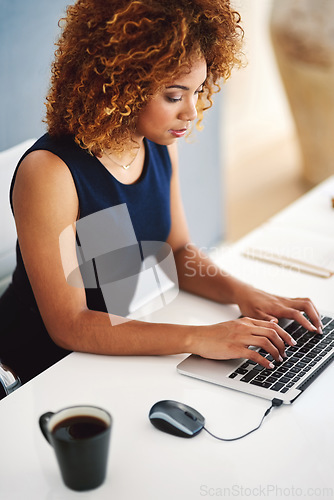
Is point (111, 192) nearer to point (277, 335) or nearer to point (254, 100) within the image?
point (277, 335)

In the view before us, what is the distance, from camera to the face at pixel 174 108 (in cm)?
123

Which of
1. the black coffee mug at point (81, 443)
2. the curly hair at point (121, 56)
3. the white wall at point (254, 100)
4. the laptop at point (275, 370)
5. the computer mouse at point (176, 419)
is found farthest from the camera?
the white wall at point (254, 100)

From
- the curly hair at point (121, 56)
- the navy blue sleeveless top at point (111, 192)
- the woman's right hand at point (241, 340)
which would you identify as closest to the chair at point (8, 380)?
the navy blue sleeveless top at point (111, 192)

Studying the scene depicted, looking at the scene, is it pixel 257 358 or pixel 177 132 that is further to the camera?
pixel 177 132

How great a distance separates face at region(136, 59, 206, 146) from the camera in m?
1.23

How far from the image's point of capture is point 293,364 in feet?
3.70

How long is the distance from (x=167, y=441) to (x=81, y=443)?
20 cm

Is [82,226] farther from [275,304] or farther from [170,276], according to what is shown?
[275,304]

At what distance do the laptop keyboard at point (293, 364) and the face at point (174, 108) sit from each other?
18.4 inches

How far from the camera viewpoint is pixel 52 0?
192 centimetres

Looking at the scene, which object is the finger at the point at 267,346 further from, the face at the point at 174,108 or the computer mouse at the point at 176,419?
the face at the point at 174,108

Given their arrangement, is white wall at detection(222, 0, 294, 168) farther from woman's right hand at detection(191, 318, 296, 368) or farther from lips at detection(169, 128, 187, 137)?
woman's right hand at detection(191, 318, 296, 368)

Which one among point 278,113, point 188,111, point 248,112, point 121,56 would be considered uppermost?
point 121,56

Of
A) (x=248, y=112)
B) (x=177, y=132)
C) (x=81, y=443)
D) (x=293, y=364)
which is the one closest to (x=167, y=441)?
(x=81, y=443)
